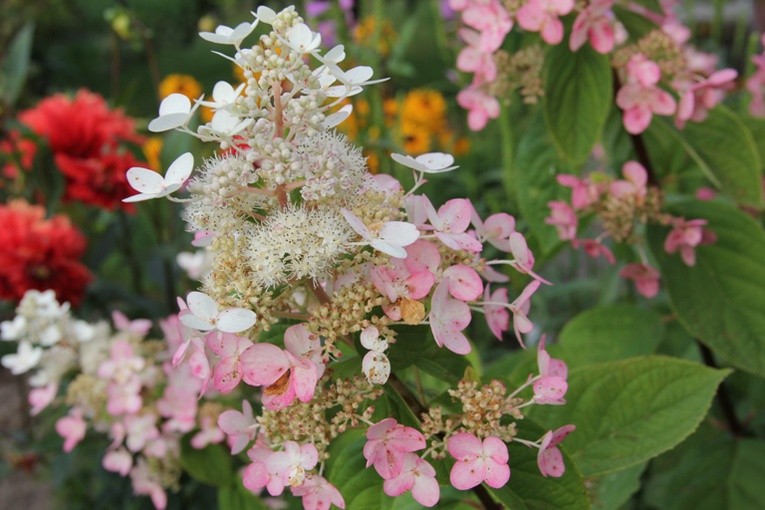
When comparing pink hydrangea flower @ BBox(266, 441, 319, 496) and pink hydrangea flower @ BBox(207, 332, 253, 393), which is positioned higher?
pink hydrangea flower @ BBox(207, 332, 253, 393)

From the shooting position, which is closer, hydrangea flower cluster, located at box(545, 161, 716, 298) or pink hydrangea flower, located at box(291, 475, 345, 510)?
pink hydrangea flower, located at box(291, 475, 345, 510)

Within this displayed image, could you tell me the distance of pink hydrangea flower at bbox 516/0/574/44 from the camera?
2.39 ft

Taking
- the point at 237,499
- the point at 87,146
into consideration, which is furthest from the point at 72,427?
the point at 87,146

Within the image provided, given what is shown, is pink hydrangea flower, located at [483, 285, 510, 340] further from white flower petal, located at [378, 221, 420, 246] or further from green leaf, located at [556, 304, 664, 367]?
green leaf, located at [556, 304, 664, 367]

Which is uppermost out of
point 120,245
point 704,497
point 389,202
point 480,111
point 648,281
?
point 389,202

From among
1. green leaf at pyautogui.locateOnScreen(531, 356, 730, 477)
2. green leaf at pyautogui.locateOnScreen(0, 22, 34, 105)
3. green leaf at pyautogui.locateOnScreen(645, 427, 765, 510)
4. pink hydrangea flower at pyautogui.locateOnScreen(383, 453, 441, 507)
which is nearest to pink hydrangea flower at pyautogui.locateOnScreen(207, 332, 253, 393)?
pink hydrangea flower at pyautogui.locateOnScreen(383, 453, 441, 507)

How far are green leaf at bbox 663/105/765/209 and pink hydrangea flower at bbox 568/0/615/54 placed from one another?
140 millimetres

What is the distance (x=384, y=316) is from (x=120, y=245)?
3.49ft

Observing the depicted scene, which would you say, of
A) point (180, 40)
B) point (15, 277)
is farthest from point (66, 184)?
point (180, 40)

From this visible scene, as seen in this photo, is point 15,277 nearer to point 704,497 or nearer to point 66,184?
point 66,184

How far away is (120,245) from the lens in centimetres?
143

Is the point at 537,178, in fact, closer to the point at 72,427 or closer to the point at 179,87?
the point at 72,427

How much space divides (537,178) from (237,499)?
53 cm

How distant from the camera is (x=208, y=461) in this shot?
38.8 inches
